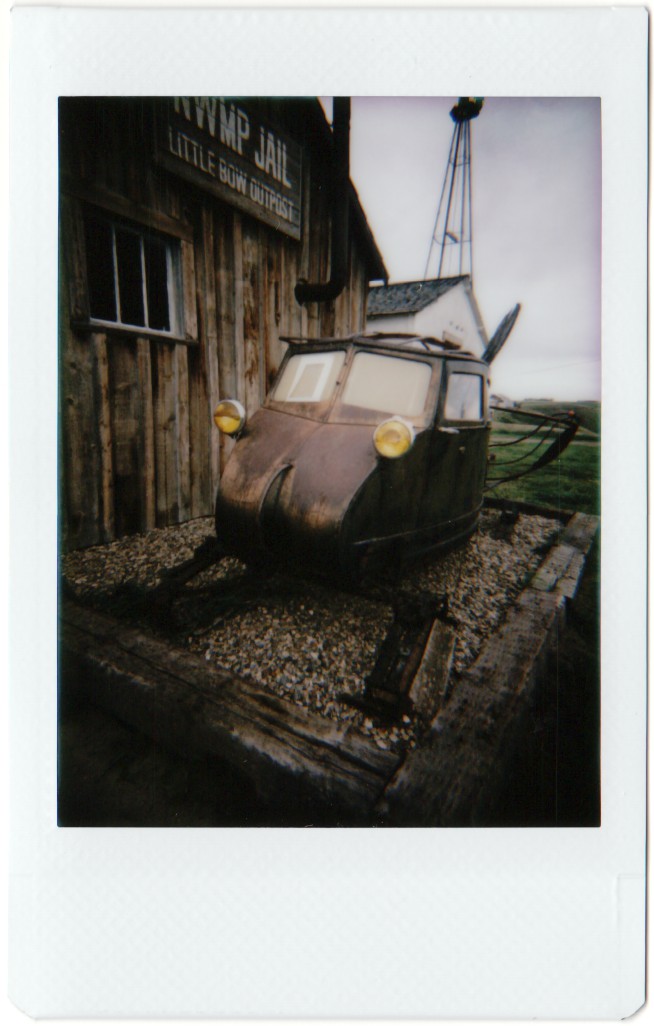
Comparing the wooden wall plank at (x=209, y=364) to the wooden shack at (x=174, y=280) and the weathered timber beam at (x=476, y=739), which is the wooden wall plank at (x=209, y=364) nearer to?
the wooden shack at (x=174, y=280)

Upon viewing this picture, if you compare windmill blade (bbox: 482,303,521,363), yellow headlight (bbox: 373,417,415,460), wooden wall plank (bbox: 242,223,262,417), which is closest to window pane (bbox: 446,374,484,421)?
windmill blade (bbox: 482,303,521,363)

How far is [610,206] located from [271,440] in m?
1.43

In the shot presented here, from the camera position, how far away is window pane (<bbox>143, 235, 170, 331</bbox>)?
2297 millimetres

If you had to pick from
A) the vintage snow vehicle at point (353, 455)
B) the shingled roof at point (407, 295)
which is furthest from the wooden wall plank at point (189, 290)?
the shingled roof at point (407, 295)

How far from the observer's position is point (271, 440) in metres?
1.72

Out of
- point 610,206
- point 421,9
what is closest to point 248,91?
point 421,9

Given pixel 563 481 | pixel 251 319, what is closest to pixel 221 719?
pixel 251 319

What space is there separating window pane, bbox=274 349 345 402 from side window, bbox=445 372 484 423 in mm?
536

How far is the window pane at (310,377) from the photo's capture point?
5.95 feet

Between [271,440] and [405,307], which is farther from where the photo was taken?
[405,307]

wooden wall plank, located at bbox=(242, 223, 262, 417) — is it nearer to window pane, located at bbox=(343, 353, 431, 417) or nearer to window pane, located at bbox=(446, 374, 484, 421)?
window pane, located at bbox=(343, 353, 431, 417)

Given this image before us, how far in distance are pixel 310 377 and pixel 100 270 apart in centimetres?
125

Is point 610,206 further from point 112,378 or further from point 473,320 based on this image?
point 112,378

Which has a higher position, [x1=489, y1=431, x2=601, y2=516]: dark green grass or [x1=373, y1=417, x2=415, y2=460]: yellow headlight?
[x1=373, y1=417, x2=415, y2=460]: yellow headlight
